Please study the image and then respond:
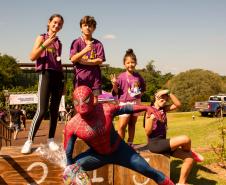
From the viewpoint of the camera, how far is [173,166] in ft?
24.4

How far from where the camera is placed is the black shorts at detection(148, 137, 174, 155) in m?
5.39

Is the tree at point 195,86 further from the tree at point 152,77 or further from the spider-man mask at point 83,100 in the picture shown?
the spider-man mask at point 83,100

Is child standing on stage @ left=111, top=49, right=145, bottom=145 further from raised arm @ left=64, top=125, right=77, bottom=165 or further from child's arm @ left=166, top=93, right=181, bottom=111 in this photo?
raised arm @ left=64, top=125, right=77, bottom=165

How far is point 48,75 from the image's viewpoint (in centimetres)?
478

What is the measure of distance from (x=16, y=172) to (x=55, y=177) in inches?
21.4

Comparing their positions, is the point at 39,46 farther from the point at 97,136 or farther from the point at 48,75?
the point at 97,136

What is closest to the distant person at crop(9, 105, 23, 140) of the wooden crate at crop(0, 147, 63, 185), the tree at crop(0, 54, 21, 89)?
the wooden crate at crop(0, 147, 63, 185)

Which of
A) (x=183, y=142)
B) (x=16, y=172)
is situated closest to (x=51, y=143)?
(x=16, y=172)

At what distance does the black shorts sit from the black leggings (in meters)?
1.56

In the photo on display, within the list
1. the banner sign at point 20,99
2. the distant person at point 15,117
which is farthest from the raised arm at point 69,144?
the banner sign at point 20,99

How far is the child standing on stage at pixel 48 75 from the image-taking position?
4734 millimetres

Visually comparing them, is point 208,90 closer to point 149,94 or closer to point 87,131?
point 149,94

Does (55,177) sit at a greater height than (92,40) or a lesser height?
lesser

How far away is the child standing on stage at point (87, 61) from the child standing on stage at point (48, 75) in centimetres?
32
